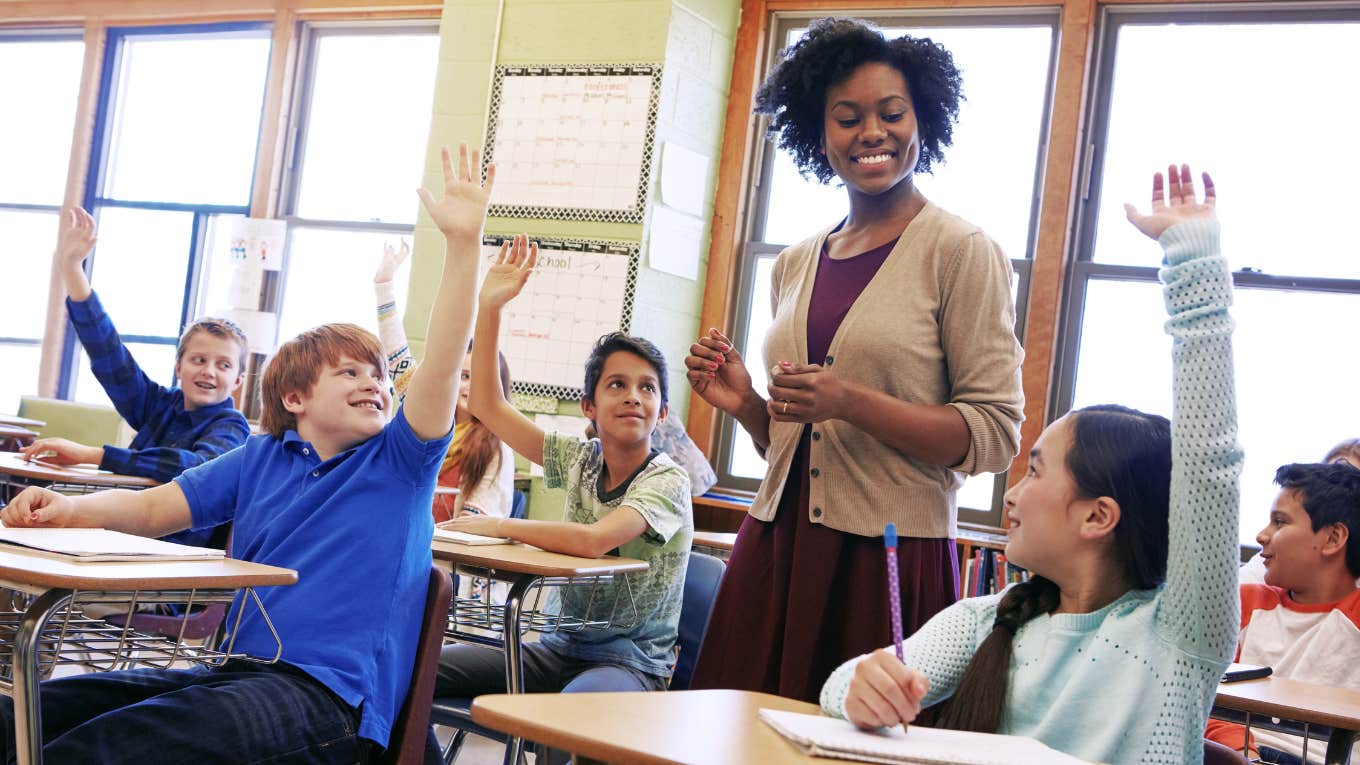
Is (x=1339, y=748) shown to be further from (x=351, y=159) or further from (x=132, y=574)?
(x=351, y=159)

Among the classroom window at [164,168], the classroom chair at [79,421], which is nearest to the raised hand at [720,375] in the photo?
the classroom chair at [79,421]

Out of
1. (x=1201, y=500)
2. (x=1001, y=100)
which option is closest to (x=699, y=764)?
(x=1201, y=500)

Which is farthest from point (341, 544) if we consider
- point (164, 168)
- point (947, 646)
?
point (164, 168)

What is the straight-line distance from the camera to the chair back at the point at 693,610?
2447 mm

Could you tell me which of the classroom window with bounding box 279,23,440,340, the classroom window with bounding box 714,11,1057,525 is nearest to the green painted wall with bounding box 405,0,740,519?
the classroom window with bounding box 714,11,1057,525

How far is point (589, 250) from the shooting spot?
4.74 meters

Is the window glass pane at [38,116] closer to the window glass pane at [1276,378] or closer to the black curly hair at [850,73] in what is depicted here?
the window glass pane at [1276,378]

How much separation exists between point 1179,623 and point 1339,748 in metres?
0.87

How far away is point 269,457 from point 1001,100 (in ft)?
11.5

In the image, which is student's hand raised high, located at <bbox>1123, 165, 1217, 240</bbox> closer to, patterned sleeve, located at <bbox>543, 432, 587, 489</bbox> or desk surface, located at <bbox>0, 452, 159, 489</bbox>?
patterned sleeve, located at <bbox>543, 432, 587, 489</bbox>

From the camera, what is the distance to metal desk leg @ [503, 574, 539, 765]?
2225 millimetres

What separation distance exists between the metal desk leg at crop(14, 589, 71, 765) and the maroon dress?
78cm

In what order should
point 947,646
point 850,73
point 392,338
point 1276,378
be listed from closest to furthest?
point 947,646 < point 850,73 < point 392,338 < point 1276,378

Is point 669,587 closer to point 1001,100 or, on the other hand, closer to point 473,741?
point 473,741
